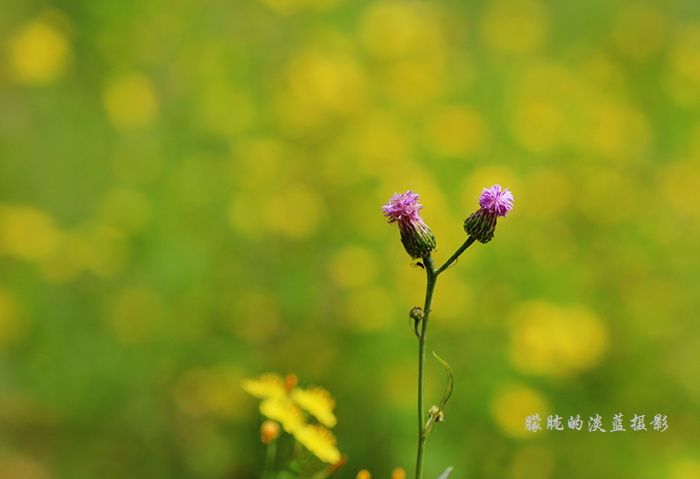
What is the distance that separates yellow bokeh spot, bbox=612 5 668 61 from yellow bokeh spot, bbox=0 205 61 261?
13.8 ft

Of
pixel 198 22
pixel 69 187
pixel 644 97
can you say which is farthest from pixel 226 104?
pixel 644 97

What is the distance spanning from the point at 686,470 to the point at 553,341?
2.22 feet

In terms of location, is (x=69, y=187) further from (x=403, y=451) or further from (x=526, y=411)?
(x=526, y=411)

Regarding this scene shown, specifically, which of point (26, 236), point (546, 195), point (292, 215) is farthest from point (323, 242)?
point (26, 236)

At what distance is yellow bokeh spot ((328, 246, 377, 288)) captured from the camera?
2.83 m

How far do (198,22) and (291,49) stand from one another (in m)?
0.59

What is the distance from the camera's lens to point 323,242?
10.0ft

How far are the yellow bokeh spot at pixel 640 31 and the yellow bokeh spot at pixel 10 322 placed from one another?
176 inches

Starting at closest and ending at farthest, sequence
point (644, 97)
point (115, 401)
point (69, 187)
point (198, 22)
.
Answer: point (115, 401) < point (69, 187) < point (198, 22) < point (644, 97)

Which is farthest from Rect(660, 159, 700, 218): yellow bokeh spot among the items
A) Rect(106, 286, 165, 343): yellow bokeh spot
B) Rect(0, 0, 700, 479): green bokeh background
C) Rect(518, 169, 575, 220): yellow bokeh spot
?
Rect(106, 286, 165, 343): yellow bokeh spot

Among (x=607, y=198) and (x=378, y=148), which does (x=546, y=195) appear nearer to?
(x=607, y=198)

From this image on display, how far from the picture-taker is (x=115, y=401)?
2.56 metres

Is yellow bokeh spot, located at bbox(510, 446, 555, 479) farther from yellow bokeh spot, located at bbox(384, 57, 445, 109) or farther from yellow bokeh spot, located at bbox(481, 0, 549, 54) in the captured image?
yellow bokeh spot, located at bbox(481, 0, 549, 54)

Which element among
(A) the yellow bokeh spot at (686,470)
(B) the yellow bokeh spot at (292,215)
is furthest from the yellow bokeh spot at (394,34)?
(A) the yellow bokeh spot at (686,470)
